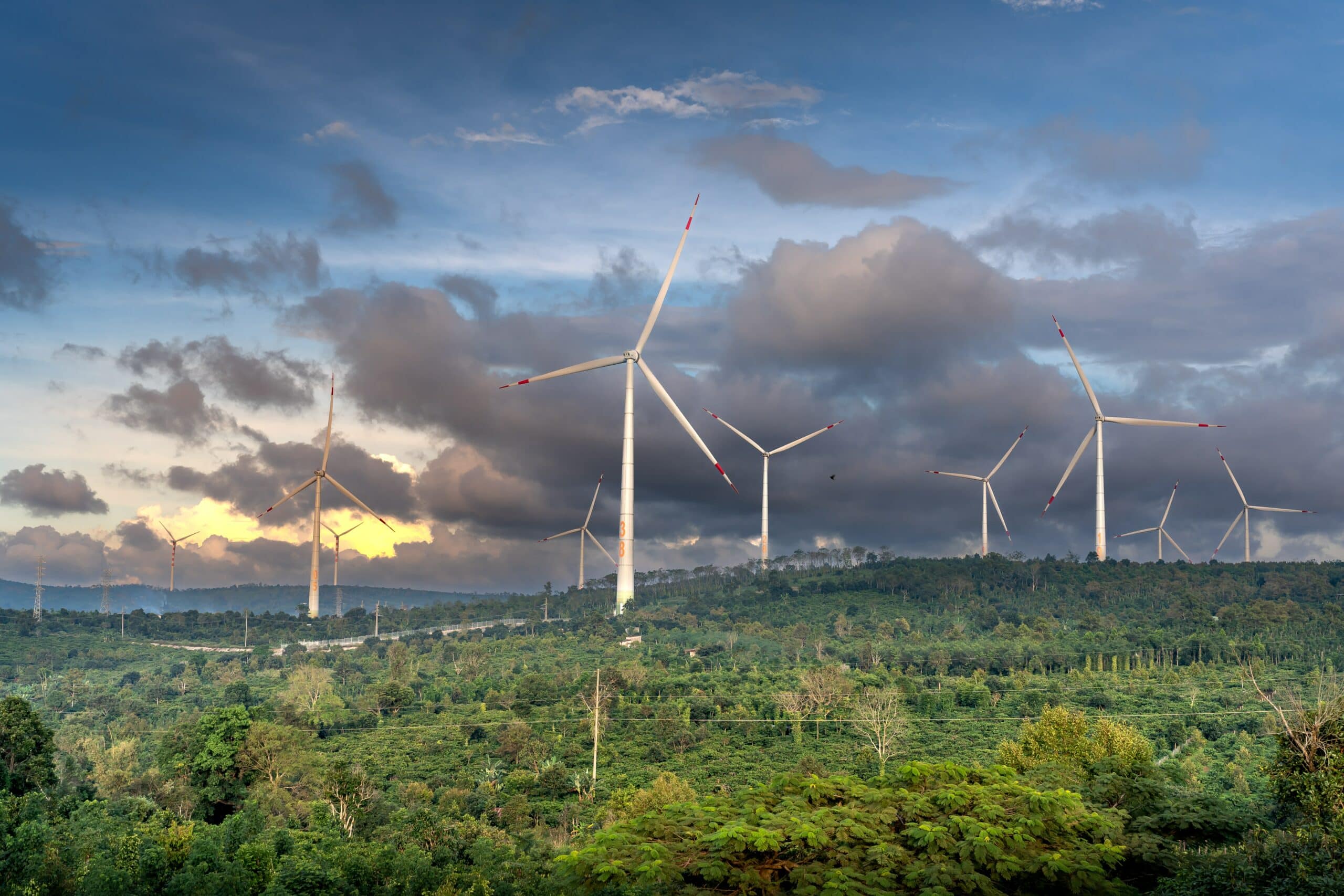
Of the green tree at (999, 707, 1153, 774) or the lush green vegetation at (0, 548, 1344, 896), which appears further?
the green tree at (999, 707, 1153, 774)

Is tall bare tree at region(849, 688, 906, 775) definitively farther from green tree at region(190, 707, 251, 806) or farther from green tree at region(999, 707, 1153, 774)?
green tree at region(190, 707, 251, 806)

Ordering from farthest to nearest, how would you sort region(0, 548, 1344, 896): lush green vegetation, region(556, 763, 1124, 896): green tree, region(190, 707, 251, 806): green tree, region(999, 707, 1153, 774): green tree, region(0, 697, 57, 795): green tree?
region(190, 707, 251, 806): green tree < region(999, 707, 1153, 774): green tree < region(0, 697, 57, 795): green tree < region(0, 548, 1344, 896): lush green vegetation < region(556, 763, 1124, 896): green tree

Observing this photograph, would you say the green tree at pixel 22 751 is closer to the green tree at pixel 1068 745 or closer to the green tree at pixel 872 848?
the green tree at pixel 872 848

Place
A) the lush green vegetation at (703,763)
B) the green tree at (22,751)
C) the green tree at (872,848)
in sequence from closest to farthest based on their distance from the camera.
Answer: the green tree at (872,848), the lush green vegetation at (703,763), the green tree at (22,751)

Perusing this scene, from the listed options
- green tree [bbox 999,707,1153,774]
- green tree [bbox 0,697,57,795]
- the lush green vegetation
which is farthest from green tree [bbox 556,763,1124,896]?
green tree [bbox 0,697,57,795]

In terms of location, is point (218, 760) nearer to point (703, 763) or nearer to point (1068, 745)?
point (703, 763)

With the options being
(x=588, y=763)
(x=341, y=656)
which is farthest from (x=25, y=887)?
(x=341, y=656)

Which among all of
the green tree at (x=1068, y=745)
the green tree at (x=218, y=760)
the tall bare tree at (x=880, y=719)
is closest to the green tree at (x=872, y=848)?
the green tree at (x=1068, y=745)

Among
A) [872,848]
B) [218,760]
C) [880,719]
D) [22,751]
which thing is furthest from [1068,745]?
[22,751]
